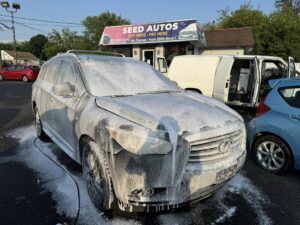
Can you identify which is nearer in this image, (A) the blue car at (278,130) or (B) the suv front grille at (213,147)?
(B) the suv front grille at (213,147)

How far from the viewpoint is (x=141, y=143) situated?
8.41ft

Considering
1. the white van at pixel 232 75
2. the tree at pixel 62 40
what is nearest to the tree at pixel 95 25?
the tree at pixel 62 40

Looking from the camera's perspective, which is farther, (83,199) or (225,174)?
(83,199)

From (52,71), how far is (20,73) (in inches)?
860

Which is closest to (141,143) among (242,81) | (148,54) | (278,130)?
(278,130)

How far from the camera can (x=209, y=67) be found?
9039 mm

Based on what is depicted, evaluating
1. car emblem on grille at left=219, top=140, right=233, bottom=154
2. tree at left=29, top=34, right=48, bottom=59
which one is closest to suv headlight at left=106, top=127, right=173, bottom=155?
car emblem on grille at left=219, top=140, right=233, bottom=154

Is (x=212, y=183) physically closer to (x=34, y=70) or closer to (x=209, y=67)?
(x=209, y=67)

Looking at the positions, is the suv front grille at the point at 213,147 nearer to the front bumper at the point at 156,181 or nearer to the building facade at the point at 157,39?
the front bumper at the point at 156,181

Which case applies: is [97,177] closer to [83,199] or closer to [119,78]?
[83,199]

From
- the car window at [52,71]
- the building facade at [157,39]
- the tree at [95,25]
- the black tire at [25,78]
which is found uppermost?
the tree at [95,25]

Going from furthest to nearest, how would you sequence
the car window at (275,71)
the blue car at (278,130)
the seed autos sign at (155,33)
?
the seed autos sign at (155,33) → the car window at (275,71) → the blue car at (278,130)

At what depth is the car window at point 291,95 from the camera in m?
4.38

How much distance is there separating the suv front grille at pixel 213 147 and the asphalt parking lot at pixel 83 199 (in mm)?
812
